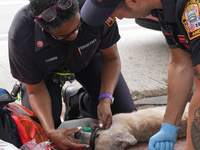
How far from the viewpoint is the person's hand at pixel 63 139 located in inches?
83.2

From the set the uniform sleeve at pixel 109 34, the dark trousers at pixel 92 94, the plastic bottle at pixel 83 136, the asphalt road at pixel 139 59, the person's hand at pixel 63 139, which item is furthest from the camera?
the asphalt road at pixel 139 59

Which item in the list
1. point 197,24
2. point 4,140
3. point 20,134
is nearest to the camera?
point 197,24

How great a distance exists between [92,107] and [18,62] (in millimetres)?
1002

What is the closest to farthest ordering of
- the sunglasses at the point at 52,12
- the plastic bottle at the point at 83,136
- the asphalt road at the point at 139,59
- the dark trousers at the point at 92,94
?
the sunglasses at the point at 52,12
the plastic bottle at the point at 83,136
the dark trousers at the point at 92,94
the asphalt road at the point at 139,59

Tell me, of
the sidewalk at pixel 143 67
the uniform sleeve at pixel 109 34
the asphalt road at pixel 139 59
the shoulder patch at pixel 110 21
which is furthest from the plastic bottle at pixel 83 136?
the asphalt road at pixel 139 59

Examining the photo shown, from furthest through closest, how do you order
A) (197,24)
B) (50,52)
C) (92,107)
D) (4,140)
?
(92,107)
(50,52)
(4,140)
(197,24)

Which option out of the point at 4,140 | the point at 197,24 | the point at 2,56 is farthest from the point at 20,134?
the point at 2,56

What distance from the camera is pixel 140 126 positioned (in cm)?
235

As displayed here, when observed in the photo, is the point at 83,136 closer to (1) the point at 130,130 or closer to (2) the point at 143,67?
(1) the point at 130,130

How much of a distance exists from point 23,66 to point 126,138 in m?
1.06

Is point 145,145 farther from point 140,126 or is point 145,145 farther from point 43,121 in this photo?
point 43,121

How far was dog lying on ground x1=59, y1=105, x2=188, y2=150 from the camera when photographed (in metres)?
2.17

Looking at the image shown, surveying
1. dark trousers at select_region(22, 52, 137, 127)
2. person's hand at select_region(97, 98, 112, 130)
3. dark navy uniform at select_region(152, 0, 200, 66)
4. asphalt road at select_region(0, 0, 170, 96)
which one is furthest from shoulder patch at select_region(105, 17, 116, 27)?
asphalt road at select_region(0, 0, 170, 96)

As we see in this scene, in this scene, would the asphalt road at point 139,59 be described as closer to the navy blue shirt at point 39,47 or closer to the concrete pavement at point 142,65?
the concrete pavement at point 142,65
